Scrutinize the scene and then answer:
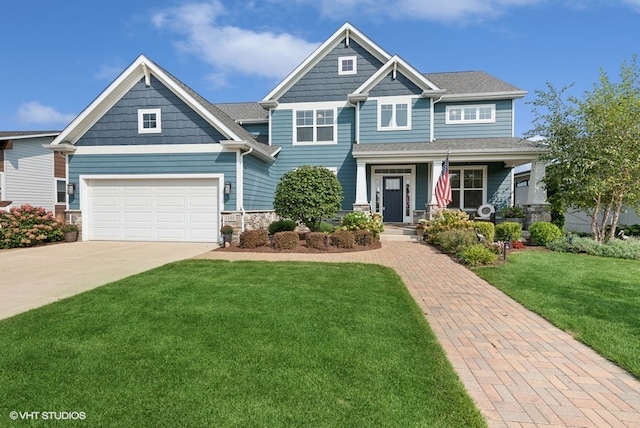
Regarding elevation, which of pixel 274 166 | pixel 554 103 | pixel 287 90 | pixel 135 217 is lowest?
pixel 135 217

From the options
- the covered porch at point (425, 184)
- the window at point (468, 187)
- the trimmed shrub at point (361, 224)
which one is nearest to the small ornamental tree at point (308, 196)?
the trimmed shrub at point (361, 224)

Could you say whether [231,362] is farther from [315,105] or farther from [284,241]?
[315,105]

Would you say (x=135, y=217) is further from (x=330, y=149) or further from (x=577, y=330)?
(x=577, y=330)

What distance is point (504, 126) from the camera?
610 inches

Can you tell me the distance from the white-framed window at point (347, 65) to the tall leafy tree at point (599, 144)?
8049 mm

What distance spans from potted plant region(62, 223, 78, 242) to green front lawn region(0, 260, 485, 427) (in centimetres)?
887

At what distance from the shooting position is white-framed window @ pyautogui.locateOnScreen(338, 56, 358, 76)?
1596 centimetres

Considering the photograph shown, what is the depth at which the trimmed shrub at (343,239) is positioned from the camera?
34.8 feet

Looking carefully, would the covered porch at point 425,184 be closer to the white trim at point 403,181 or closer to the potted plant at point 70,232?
the white trim at point 403,181

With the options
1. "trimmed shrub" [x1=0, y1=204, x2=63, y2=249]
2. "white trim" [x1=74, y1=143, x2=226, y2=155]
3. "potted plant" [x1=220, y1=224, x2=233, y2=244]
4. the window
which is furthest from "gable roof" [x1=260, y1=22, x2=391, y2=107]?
"trimmed shrub" [x1=0, y1=204, x2=63, y2=249]

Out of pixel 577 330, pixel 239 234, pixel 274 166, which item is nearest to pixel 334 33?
pixel 274 166

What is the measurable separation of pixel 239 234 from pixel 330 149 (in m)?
6.65

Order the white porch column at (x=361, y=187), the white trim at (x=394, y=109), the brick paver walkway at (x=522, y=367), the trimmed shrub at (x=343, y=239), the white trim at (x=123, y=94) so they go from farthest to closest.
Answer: the white trim at (x=394, y=109), the white porch column at (x=361, y=187), the white trim at (x=123, y=94), the trimmed shrub at (x=343, y=239), the brick paver walkway at (x=522, y=367)

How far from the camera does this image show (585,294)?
5660 mm
